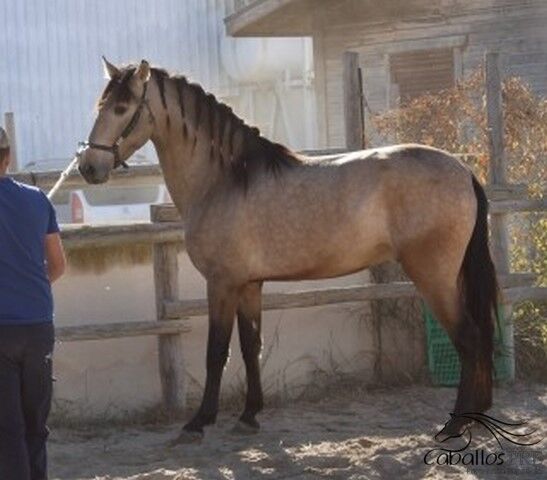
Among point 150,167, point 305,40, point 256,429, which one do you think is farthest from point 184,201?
point 305,40

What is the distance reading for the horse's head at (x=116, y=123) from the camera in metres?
6.52

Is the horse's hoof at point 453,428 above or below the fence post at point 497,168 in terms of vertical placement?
below

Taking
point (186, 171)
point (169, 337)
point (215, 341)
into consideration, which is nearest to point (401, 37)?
point (169, 337)

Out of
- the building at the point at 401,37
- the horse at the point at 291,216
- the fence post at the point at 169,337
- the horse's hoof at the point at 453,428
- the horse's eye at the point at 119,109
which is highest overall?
the building at the point at 401,37

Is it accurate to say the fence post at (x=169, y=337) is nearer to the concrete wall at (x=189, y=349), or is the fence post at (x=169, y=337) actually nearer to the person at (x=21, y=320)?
the concrete wall at (x=189, y=349)

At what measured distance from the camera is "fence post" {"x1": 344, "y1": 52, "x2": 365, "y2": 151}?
796cm

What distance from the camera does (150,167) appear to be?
7547 mm

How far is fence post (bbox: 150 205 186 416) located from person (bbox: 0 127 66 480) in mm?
2637

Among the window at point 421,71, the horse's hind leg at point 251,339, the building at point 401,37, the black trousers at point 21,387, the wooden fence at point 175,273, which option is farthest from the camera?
the window at point 421,71

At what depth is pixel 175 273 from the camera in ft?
23.9

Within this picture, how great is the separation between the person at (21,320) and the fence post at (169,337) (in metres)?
2.64

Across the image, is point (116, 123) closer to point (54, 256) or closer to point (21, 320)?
point (54, 256)

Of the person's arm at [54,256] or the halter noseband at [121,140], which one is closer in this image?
the person's arm at [54,256]

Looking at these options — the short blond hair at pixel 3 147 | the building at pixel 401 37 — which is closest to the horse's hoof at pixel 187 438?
the short blond hair at pixel 3 147
